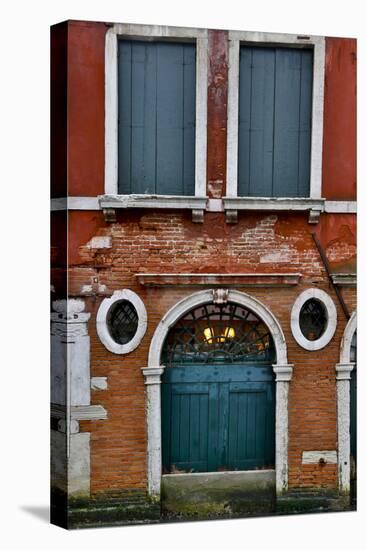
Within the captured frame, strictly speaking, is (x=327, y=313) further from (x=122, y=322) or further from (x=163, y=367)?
(x=122, y=322)

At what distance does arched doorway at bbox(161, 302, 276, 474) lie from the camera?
43.5 feet

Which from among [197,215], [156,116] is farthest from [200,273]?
[156,116]

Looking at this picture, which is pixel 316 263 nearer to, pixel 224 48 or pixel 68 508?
pixel 224 48

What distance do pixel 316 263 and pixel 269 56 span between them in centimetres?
199

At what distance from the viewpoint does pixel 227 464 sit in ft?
43.9

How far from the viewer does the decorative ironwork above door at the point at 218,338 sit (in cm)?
1330

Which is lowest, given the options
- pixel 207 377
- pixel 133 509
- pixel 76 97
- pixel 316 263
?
pixel 133 509

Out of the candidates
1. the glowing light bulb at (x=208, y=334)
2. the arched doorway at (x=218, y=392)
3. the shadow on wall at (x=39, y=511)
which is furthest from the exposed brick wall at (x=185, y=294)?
the shadow on wall at (x=39, y=511)

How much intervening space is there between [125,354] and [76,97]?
2.37m

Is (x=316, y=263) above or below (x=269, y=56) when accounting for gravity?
below

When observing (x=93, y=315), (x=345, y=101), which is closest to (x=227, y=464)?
(x=93, y=315)

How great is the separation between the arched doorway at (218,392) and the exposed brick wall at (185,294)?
252 millimetres

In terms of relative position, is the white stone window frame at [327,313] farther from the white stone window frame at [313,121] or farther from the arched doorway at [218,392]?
the white stone window frame at [313,121]

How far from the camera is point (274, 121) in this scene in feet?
43.8
